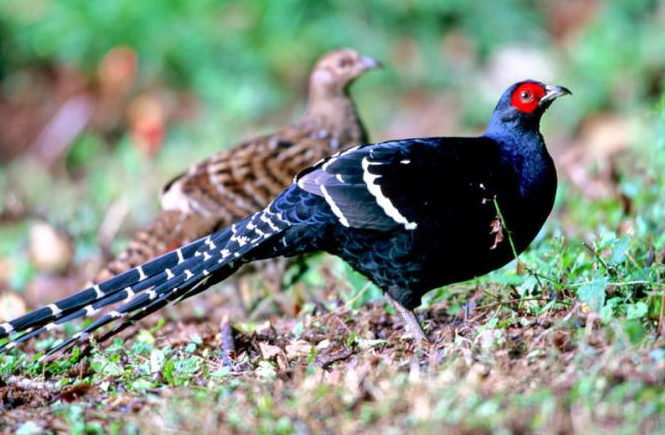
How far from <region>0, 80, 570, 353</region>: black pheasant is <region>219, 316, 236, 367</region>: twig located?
0.25 metres

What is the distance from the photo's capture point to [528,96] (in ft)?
16.0

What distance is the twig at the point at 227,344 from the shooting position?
4574 mm

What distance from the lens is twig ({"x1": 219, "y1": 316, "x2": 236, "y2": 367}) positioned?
457 centimetres

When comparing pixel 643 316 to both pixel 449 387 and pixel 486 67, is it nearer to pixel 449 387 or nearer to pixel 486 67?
pixel 449 387

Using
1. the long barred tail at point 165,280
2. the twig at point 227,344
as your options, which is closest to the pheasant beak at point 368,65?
the long barred tail at point 165,280

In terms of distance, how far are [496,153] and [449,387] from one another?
161cm

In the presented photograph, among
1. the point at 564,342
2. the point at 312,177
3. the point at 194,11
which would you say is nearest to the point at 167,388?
the point at 312,177

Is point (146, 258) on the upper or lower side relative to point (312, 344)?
upper

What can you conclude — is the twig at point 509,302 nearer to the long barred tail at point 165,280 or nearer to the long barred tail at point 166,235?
the long barred tail at point 165,280

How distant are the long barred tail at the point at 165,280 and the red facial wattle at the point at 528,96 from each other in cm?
122

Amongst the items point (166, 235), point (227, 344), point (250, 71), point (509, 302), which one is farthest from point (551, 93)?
point (250, 71)

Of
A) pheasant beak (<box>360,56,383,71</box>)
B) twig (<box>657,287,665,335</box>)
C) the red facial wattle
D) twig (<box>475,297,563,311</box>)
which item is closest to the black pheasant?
the red facial wattle

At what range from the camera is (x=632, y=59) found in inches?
372

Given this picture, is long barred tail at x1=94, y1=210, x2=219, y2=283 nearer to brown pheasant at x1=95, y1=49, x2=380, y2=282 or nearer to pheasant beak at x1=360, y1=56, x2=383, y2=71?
brown pheasant at x1=95, y1=49, x2=380, y2=282
